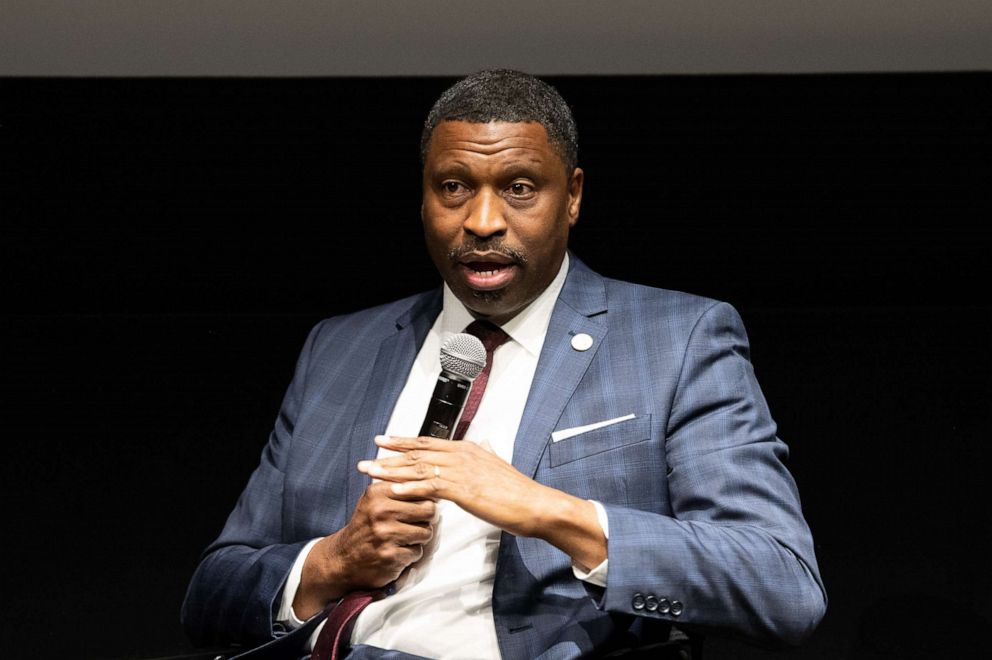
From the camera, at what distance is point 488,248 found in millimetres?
2084

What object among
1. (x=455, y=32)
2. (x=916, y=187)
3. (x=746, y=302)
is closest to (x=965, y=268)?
(x=916, y=187)

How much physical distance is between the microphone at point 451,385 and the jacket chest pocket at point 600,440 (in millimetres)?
244

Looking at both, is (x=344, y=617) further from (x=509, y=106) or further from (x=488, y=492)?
(x=509, y=106)

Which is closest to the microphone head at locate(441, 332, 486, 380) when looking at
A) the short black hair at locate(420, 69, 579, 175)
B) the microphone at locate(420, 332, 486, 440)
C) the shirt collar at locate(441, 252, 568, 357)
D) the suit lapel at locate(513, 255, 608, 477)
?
the microphone at locate(420, 332, 486, 440)

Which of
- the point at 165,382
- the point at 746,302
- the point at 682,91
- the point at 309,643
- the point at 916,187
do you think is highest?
the point at 682,91

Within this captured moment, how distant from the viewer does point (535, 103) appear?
2111 mm

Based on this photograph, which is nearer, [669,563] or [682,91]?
[669,563]

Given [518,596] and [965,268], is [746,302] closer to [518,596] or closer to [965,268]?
[965,268]

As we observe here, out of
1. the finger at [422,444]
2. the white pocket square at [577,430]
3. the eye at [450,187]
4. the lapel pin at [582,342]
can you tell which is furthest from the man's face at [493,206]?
the finger at [422,444]

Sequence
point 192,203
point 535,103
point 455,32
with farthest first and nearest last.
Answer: point 192,203
point 455,32
point 535,103

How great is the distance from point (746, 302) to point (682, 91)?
0.49m

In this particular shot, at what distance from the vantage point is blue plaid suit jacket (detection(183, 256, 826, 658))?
1828 mm

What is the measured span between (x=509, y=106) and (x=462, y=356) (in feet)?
1.61

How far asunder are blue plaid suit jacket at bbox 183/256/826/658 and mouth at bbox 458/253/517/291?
0.13 metres
